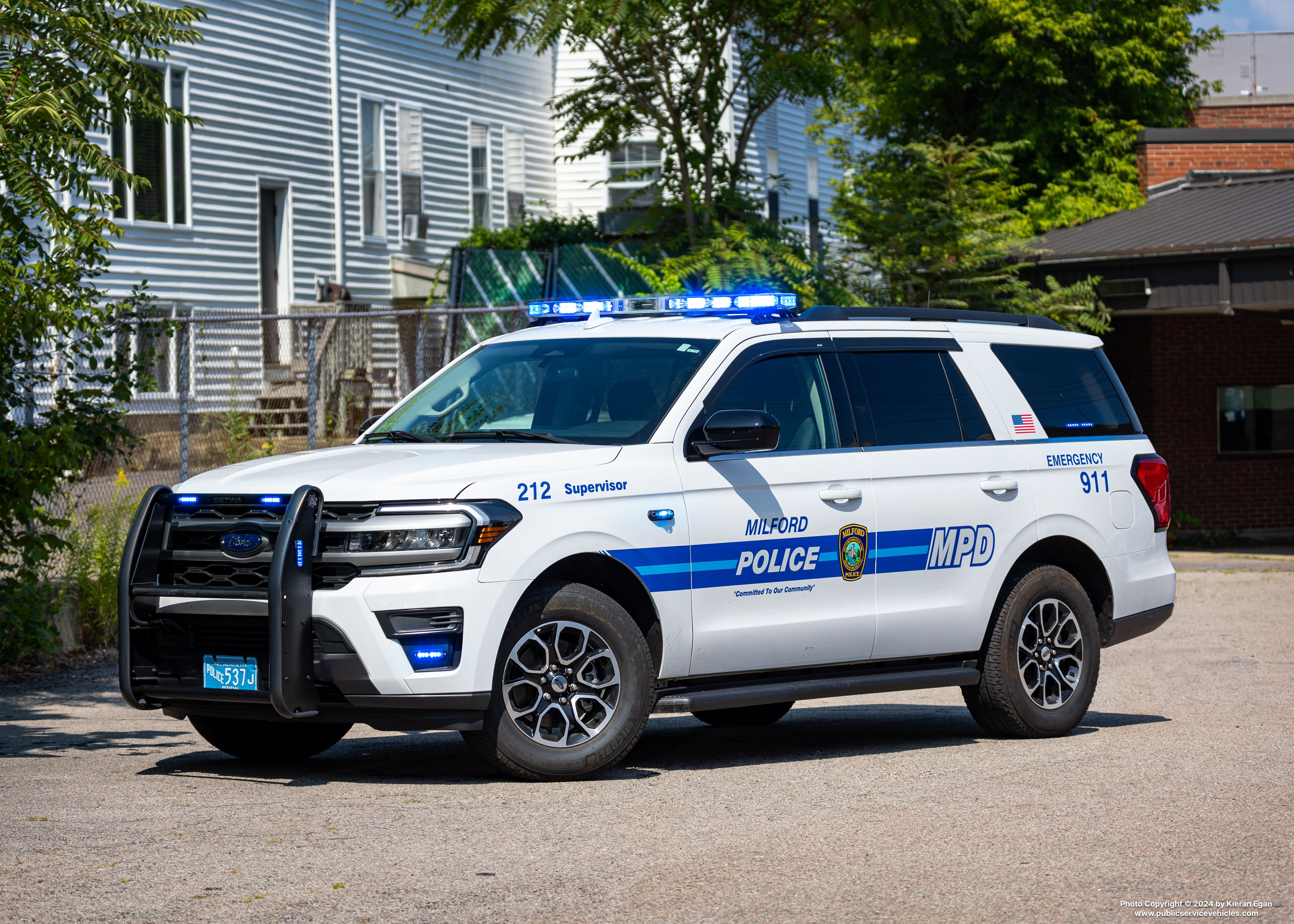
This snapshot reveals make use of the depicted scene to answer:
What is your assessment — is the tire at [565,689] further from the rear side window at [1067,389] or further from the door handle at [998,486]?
the rear side window at [1067,389]

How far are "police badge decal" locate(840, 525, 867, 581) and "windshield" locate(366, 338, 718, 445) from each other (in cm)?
110

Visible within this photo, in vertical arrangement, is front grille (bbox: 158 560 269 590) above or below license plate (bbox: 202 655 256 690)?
above

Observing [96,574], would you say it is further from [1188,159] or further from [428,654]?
[1188,159]

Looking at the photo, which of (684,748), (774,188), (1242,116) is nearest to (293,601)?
(684,748)

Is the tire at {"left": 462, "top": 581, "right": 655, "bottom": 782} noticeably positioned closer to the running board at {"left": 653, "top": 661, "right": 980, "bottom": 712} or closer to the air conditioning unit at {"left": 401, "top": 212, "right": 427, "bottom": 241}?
the running board at {"left": 653, "top": 661, "right": 980, "bottom": 712}

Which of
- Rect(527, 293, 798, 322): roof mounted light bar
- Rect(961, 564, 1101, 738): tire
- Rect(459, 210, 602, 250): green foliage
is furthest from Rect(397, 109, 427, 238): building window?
Rect(961, 564, 1101, 738): tire

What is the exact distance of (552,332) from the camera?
854 centimetres

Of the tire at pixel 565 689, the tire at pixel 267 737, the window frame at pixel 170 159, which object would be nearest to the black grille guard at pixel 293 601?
the tire at pixel 565 689

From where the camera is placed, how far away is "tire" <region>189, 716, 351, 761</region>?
786 cm

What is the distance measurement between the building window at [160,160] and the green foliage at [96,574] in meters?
11.1

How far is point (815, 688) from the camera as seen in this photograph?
7918 mm

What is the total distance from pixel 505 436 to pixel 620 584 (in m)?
0.89

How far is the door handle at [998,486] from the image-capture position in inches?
340

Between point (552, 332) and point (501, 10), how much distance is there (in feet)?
41.8
